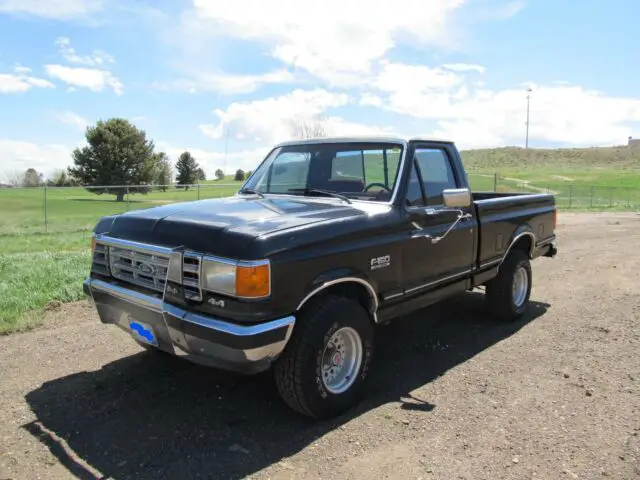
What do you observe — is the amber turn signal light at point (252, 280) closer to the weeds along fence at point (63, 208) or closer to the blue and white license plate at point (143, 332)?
the blue and white license plate at point (143, 332)

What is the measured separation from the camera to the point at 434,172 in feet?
16.5

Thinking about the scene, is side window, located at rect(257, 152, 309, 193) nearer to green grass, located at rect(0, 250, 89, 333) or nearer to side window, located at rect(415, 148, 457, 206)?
side window, located at rect(415, 148, 457, 206)

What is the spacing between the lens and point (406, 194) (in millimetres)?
4477

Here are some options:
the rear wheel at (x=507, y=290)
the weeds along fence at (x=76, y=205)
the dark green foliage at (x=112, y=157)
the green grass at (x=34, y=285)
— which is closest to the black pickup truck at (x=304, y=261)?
the rear wheel at (x=507, y=290)

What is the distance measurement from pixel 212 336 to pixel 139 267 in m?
0.94

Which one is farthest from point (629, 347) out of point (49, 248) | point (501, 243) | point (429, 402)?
point (49, 248)

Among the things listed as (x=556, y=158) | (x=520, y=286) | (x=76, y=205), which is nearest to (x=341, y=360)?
(x=520, y=286)

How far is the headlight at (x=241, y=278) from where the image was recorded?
3166 millimetres

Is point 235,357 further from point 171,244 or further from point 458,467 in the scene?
point 458,467

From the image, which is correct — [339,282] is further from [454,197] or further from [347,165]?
[347,165]

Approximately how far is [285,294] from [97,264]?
181 cm

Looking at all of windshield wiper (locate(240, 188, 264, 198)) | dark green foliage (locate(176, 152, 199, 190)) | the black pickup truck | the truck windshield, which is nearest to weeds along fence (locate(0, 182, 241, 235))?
windshield wiper (locate(240, 188, 264, 198))

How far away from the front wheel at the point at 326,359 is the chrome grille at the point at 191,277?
2.28 ft

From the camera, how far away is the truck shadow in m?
3.25
